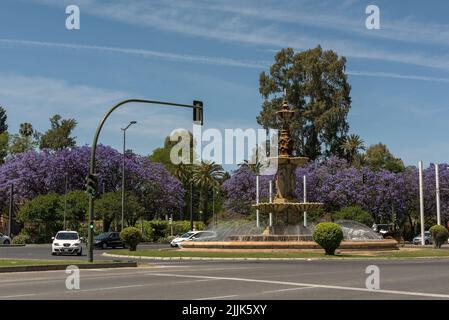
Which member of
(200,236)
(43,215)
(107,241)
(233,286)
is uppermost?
(43,215)

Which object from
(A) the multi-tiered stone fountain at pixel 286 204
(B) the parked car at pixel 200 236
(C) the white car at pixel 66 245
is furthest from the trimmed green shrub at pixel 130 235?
(A) the multi-tiered stone fountain at pixel 286 204

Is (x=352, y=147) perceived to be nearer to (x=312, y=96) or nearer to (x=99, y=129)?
(x=312, y=96)

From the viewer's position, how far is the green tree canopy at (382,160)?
93.3 m

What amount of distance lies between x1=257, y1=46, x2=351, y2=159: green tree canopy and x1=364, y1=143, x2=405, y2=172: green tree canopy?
16.0m

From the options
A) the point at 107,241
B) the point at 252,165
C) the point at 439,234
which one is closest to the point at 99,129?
the point at 107,241

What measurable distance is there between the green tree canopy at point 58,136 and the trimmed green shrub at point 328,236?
77.9 m

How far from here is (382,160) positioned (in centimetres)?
9812

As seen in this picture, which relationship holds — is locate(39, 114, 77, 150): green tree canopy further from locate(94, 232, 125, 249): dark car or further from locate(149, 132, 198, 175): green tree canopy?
locate(94, 232, 125, 249): dark car

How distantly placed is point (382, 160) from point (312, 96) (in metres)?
30.0

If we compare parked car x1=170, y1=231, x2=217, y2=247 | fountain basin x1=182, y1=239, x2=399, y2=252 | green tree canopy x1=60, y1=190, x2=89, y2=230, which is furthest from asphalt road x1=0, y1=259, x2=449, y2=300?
green tree canopy x1=60, y1=190, x2=89, y2=230

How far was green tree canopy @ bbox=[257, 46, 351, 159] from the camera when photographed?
71.9 metres

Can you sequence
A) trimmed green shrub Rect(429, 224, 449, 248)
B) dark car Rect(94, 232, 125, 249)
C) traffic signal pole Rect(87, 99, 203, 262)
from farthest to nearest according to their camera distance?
dark car Rect(94, 232, 125, 249), trimmed green shrub Rect(429, 224, 449, 248), traffic signal pole Rect(87, 99, 203, 262)

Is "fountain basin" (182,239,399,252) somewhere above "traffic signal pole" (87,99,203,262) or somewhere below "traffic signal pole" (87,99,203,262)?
below

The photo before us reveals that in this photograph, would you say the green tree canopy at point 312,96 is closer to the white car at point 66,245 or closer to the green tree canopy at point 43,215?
the green tree canopy at point 43,215
